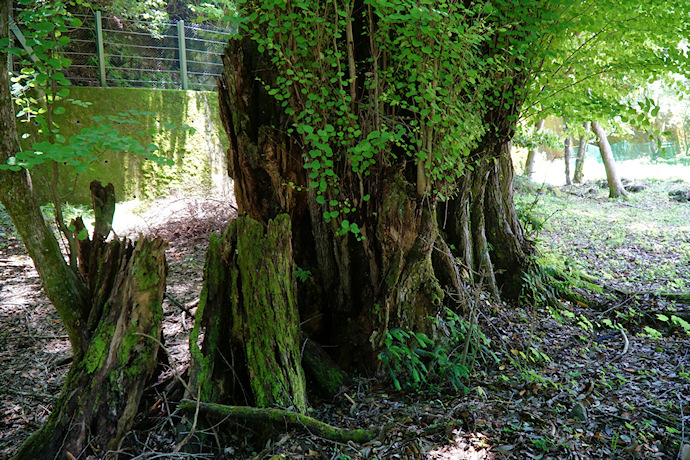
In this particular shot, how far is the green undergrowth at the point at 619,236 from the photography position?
6.45 meters

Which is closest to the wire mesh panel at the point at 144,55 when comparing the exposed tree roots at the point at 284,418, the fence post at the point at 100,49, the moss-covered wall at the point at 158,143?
the fence post at the point at 100,49

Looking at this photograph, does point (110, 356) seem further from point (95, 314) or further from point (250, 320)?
point (250, 320)

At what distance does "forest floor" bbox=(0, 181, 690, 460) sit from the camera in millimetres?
2840

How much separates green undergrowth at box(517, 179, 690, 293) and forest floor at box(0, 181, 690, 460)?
0.23 ft

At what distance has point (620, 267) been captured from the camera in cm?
708

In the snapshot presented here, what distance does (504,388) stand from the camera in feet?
11.8

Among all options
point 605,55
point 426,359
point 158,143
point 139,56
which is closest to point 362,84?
point 426,359

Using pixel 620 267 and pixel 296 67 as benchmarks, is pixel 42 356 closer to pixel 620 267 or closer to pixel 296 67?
pixel 296 67

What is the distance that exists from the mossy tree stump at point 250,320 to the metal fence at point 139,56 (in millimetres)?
7741

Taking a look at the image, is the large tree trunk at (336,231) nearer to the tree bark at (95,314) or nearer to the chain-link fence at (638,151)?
the tree bark at (95,314)

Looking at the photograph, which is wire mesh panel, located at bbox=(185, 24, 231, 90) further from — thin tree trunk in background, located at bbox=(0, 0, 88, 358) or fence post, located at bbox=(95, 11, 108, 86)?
thin tree trunk in background, located at bbox=(0, 0, 88, 358)

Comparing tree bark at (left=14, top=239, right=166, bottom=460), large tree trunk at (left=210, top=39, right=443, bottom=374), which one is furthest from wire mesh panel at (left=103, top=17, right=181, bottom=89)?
tree bark at (left=14, top=239, right=166, bottom=460)

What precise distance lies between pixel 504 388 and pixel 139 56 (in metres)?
9.93

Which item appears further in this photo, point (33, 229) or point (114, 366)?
point (33, 229)
